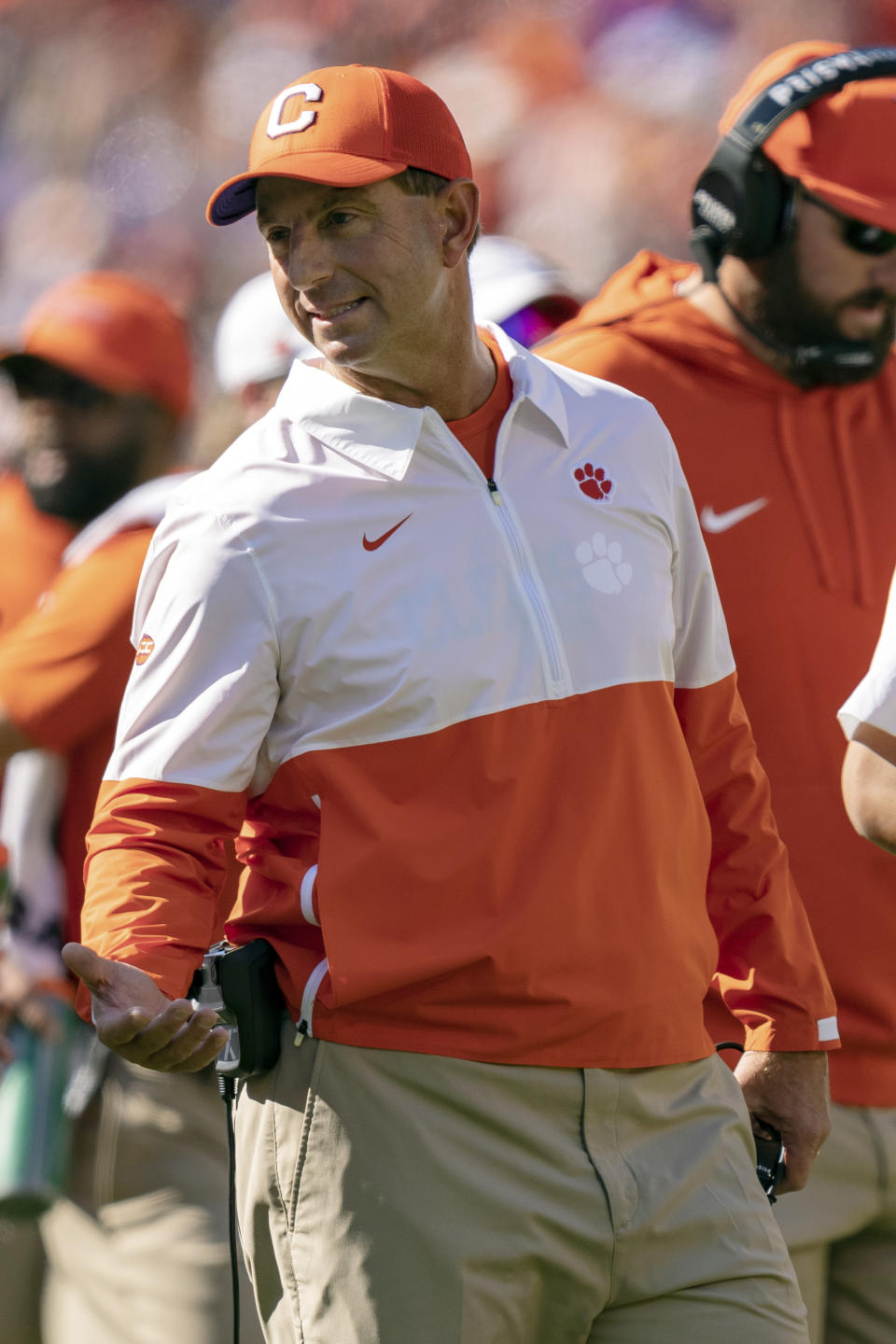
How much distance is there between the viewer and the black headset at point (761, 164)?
296 centimetres

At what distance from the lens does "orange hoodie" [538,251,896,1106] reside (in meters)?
2.75

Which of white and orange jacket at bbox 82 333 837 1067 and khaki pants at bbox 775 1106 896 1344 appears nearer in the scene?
white and orange jacket at bbox 82 333 837 1067

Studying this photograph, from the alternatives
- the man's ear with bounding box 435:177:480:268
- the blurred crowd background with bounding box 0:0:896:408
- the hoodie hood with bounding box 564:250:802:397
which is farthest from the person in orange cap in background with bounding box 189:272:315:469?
the blurred crowd background with bounding box 0:0:896:408

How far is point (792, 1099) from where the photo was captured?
7.54 ft

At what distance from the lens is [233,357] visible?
4.24m

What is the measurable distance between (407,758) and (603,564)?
1.15 feet

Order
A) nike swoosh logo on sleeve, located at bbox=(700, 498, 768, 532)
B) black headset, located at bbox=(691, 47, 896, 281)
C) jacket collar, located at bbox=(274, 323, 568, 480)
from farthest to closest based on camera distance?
black headset, located at bbox=(691, 47, 896, 281) < nike swoosh logo on sleeve, located at bbox=(700, 498, 768, 532) < jacket collar, located at bbox=(274, 323, 568, 480)

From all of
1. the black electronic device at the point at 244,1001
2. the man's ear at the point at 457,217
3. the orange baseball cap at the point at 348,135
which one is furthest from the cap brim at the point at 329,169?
the black electronic device at the point at 244,1001

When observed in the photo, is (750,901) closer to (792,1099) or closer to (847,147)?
(792,1099)

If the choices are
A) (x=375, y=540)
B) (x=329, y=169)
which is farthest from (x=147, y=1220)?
(x=329, y=169)

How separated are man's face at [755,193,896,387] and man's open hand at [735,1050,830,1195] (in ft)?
3.94

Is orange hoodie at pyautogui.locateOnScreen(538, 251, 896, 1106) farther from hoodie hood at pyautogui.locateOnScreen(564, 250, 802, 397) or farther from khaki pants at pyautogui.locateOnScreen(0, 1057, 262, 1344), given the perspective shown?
khaki pants at pyautogui.locateOnScreen(0, 1057, 262, 1344)

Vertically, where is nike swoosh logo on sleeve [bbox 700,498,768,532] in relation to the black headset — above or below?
below

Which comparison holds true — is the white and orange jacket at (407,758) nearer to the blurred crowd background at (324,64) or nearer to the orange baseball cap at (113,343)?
the orange baseball cap at (113,343)
